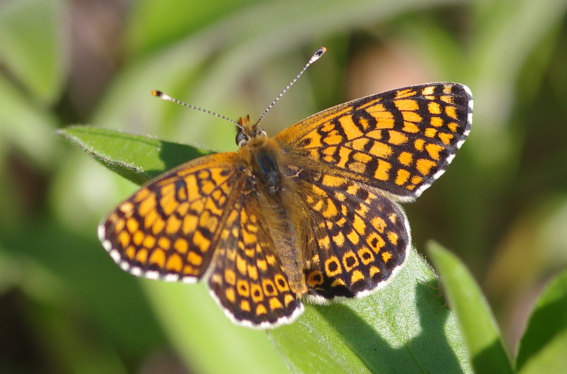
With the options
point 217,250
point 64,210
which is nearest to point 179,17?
point 64,210

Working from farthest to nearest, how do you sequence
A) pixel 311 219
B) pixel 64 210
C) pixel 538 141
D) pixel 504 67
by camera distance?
pixel 538 141 < pixel 504 67 < pixel 64 210 < pixel 311 219

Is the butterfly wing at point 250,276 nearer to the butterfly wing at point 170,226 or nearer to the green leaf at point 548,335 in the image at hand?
the butterfly wing at point 170,226

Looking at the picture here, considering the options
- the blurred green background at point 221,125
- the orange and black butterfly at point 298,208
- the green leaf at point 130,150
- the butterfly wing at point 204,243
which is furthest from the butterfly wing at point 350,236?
the blurred green background at point 221,125

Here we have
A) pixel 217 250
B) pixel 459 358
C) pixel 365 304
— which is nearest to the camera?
pixel 459 358

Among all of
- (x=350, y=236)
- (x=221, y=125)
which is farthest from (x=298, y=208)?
(x=221, y=125)

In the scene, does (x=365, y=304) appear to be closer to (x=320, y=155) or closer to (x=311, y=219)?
(x=311, y=219)

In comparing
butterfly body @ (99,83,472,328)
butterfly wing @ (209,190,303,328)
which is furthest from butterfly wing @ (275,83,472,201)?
butterfly wing @ (209,190,303,328)

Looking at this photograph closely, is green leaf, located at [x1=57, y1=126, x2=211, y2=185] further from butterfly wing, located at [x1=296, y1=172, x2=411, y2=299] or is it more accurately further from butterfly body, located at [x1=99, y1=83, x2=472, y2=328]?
butterfly wing, located at [x1=296, y1=172, x2=411, y2=299]
